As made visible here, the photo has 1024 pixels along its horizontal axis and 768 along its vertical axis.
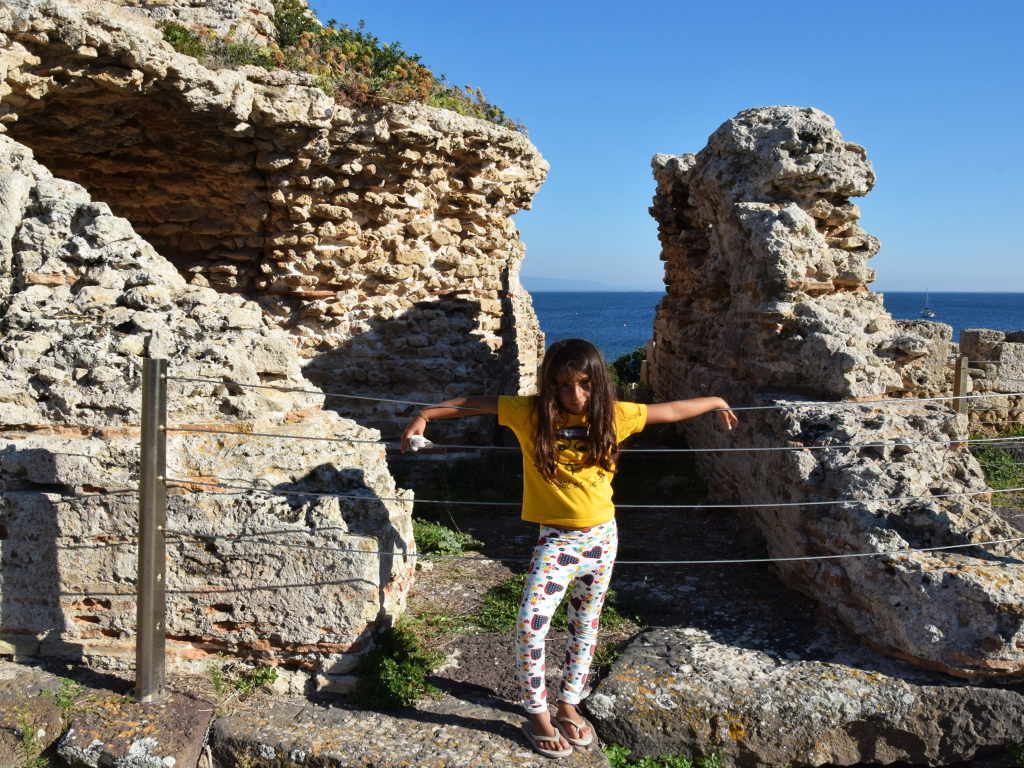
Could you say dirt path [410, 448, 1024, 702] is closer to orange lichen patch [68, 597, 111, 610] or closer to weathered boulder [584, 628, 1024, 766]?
weathered boulder [584, 628, 1024, 766]

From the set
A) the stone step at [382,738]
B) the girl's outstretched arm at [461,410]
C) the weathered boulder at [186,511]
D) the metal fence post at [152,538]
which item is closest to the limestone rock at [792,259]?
the girl's outstretched arm at [461,410]

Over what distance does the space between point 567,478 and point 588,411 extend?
0.92 feet

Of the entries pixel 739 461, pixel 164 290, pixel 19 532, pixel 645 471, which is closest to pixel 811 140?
pixel 739 461

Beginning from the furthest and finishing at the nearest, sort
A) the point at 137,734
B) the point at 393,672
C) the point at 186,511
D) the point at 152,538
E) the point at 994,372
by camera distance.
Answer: the point at 994,372
the point at 186,511
the point at 393,672
the point at 152,538
the point at 137,734

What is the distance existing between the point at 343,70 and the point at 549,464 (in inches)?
223

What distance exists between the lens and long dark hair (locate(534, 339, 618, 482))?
288 centimetres

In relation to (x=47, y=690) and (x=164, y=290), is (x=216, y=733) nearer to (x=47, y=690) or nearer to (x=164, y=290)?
(x=47, y=690)

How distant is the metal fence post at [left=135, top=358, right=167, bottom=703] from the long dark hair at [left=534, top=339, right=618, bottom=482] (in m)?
1.57

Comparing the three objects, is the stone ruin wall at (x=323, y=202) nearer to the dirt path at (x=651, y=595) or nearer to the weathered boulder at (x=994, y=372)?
the dirt path at (x=651, y=595)

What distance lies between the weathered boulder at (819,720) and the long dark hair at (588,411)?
1.15 m

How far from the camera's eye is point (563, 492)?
9.54 ft

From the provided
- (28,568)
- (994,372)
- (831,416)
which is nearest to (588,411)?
(831,416)

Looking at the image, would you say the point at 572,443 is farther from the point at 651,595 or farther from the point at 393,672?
the point at 651,595

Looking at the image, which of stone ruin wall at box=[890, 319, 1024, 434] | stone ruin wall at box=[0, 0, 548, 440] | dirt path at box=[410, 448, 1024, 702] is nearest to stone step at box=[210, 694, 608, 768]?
dirt path at box=[410, 448, 1024, 702]
